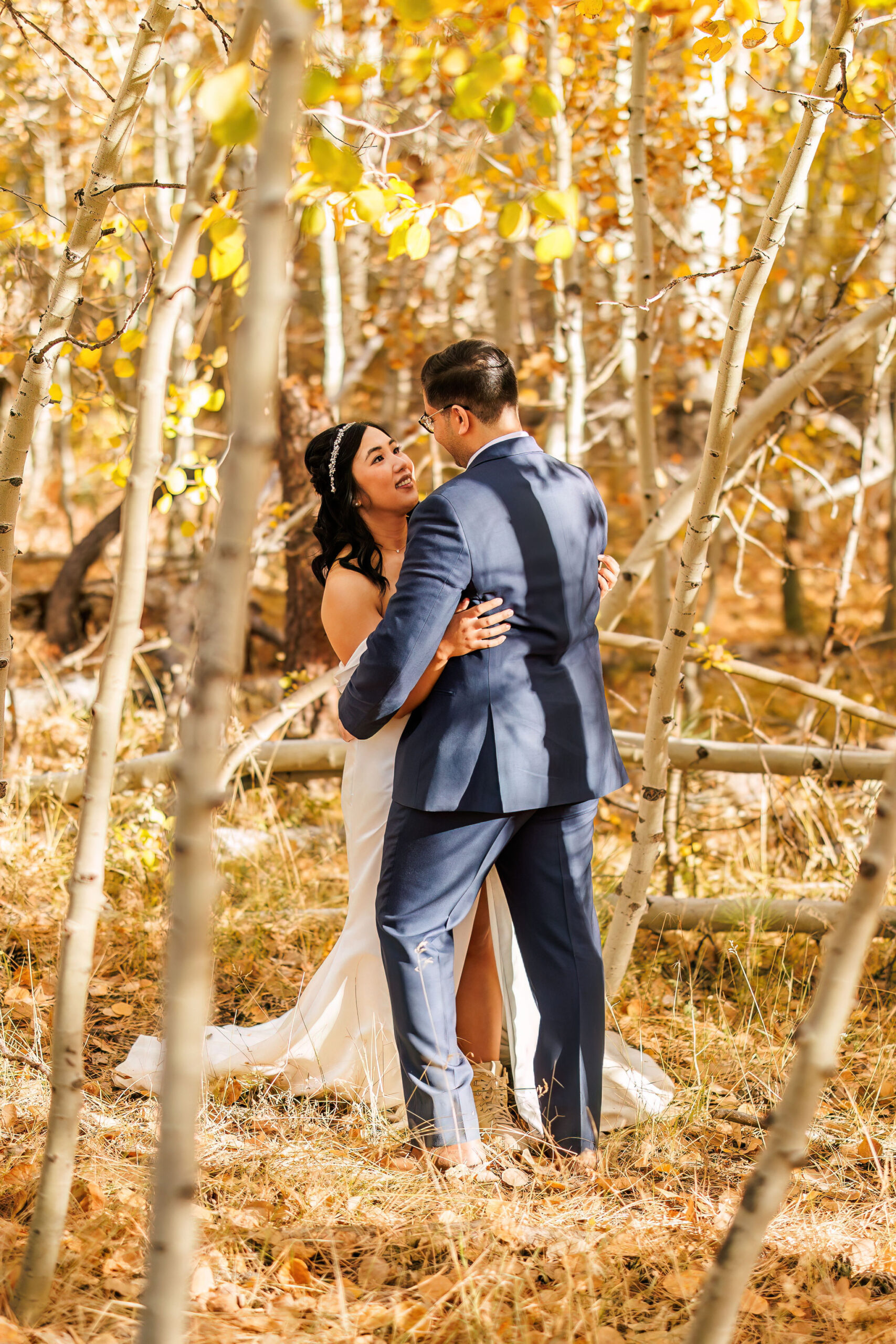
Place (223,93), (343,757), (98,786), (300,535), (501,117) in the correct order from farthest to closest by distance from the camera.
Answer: (300,535), (343,757), (98,786), (501,117), (223,93)

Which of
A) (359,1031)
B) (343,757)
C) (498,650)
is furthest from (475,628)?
(343,757)

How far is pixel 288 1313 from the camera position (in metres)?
2.04

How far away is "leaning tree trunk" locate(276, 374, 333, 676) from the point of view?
19.5ft

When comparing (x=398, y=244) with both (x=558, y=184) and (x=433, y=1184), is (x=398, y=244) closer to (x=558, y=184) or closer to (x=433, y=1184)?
(x=433, y=1184)

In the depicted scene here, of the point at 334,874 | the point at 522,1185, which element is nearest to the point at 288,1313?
the point at 522,1185

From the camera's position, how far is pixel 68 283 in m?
2.50

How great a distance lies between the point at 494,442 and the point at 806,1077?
5.59 feet

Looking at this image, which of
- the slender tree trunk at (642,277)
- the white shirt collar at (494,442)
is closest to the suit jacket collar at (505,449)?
the white shirt collar at (494,442)

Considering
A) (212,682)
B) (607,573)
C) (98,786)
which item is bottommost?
(98,786)

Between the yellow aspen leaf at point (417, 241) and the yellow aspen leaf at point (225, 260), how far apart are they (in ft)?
1.11

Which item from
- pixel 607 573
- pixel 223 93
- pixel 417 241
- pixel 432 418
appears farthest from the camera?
pixel 607 573

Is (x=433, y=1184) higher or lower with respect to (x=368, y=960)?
lower

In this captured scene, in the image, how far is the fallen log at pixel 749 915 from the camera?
3744 mm

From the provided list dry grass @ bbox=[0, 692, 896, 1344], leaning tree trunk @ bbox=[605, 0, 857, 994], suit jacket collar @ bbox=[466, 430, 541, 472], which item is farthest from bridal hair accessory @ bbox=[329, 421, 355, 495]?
dry grass @ bbox=[0, 692, 896, 1344]
